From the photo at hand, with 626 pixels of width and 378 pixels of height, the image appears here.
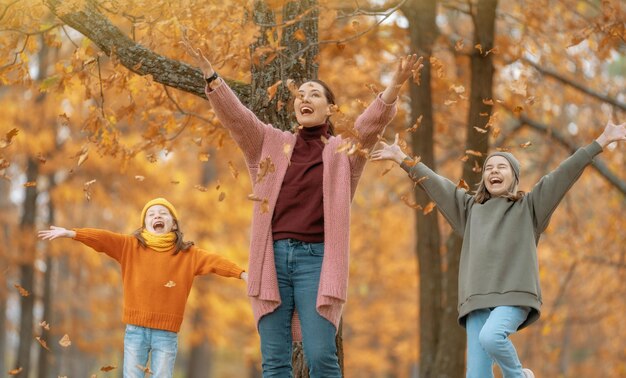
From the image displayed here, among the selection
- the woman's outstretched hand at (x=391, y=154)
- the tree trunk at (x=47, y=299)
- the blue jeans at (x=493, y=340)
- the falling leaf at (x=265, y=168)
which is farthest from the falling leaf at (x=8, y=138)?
the tree trunk at (x=47, y=299)

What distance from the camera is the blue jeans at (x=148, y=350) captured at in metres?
5.29

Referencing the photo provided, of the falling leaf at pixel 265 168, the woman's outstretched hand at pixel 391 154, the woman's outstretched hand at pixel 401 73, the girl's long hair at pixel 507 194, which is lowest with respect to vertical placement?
the girl's long hair at pixel 507 194

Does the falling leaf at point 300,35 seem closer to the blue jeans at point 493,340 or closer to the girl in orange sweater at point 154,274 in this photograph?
the girl in orange sweater at point 154,274

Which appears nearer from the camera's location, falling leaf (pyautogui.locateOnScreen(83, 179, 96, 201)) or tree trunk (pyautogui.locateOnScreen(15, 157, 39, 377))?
falling leaf (pyautogui.locateOnScreen(83, 179, 96, 201))

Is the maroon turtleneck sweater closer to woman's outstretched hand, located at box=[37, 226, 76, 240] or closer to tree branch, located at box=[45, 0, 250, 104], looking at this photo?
tree branch, located at box=[45, 0, 250, 104]

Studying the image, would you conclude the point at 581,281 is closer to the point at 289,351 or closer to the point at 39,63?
the point at 39,63

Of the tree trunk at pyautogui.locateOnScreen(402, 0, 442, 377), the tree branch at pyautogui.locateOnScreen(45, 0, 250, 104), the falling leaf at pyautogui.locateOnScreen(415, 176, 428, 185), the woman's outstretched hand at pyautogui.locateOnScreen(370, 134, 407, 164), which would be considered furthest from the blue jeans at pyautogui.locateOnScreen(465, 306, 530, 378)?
the tree trunk at pyautogui.locateOnScreen(402, 0, 442, 377)

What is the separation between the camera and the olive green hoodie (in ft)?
15.6

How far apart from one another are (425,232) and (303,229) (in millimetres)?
4561

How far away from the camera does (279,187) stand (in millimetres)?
4605

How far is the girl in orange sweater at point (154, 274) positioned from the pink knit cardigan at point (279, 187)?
0.73 metres

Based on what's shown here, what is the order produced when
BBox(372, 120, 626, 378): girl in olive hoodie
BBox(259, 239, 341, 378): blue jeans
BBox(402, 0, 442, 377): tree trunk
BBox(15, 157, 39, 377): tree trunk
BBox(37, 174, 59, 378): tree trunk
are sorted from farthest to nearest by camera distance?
BBox(37, 174, 59, 378): tree trunk
BBox(15, 157, 39, 377): tree trunk
BBox(402, 0, 442, 377): tree trunk
BBox(372, 120, 626, 378): girl in olive hoodie
BBox(259, 239, 341, 378): blue jeans

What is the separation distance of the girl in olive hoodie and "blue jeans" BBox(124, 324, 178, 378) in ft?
5.49

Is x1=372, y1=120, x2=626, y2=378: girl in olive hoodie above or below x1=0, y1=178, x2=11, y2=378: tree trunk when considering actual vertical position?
below
